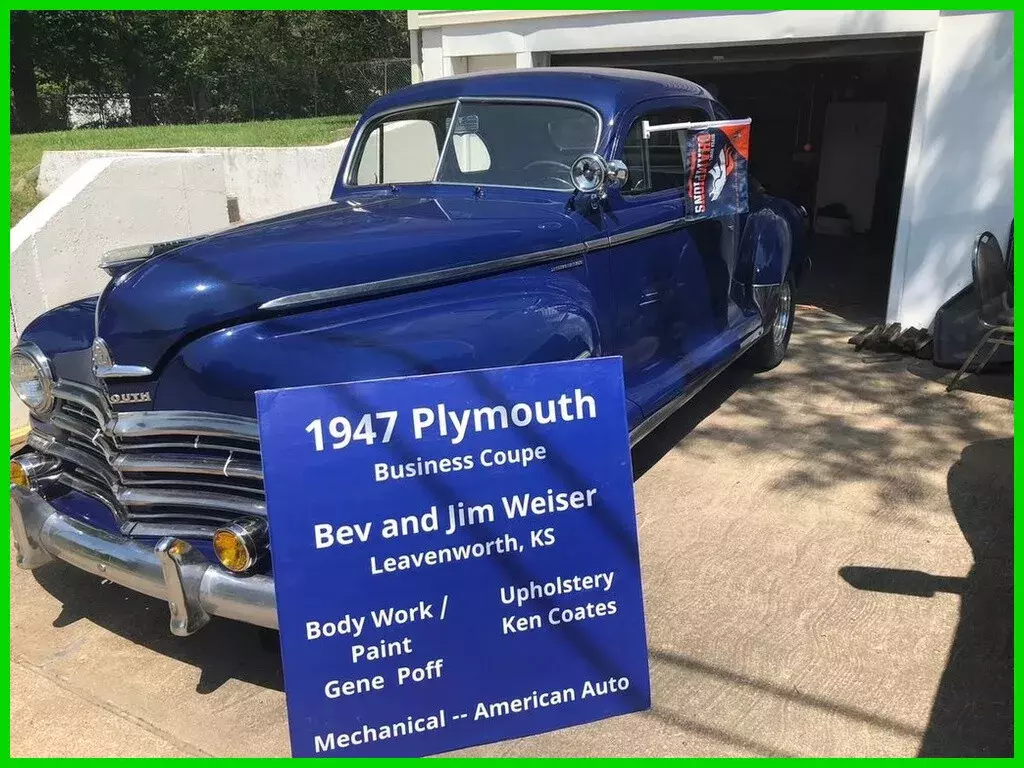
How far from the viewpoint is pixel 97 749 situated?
103 inches

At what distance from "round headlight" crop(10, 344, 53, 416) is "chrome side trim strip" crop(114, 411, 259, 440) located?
1.81 ft

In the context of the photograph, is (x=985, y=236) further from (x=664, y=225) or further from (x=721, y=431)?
(x=664, y=225)

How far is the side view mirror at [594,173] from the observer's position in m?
3.58

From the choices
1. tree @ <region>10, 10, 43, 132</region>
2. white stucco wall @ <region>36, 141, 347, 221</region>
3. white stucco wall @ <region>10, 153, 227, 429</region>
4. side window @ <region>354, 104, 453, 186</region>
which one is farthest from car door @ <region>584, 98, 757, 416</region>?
tree @ <region>10, 10, 43, 132</region>

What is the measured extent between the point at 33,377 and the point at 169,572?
3.74ft

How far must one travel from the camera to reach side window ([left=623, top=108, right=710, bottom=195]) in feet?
13.4

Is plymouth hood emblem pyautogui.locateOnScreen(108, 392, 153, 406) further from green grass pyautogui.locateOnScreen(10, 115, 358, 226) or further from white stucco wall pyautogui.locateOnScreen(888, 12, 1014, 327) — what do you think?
green grass pyautogui.locateOnScreen(10, 115, 358, 226)

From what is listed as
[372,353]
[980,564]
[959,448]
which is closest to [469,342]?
[372,353]

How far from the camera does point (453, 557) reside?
7.83ft

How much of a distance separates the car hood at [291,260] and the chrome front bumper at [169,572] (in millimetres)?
605

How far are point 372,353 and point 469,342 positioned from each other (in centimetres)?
A: 35

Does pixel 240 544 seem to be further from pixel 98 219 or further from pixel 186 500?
pixel 98 219

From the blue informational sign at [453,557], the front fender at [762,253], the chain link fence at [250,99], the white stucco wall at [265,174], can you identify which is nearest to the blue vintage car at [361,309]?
the blue informational sign at [453,557]

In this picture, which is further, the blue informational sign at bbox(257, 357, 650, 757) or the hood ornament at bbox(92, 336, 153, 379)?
the hood ornament at bbox(92, 336, 153, 379)
